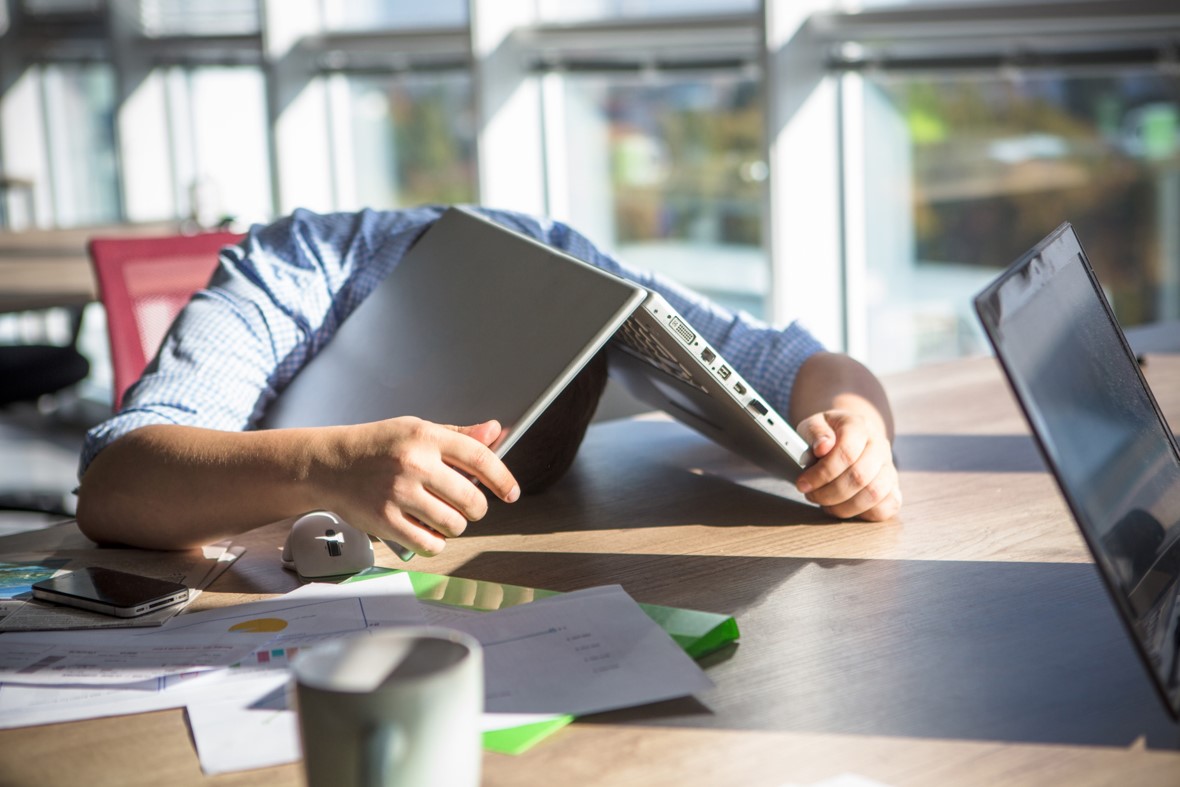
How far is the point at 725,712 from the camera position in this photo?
2.23ft

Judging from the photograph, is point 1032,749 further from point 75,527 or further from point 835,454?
point 75,527

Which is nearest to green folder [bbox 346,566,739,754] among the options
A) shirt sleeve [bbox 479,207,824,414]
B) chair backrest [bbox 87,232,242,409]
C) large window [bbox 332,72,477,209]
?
shirt sleeve [bbox 479,207,824,414]

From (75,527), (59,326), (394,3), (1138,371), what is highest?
(394,3)

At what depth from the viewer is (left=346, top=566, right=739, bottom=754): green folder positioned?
2.16 feet

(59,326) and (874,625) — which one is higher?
(874,625)

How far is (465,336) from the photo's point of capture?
1006 millimetres

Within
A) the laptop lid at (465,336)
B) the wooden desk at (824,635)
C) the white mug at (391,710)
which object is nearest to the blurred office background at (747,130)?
the wooden desk at (824,635)

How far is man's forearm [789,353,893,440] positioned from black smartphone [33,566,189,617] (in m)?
0.60

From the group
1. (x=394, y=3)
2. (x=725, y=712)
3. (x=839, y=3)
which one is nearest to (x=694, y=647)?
(x=725, y=712)

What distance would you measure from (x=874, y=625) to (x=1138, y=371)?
1.06 feet

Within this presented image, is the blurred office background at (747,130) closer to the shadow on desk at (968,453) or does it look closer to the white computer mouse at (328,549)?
the shadow on desk at (968,453)

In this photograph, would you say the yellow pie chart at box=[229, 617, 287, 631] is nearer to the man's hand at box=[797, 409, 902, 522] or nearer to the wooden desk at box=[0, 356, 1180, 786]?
the wooden desk at box=[0, 356, 1180, 786]

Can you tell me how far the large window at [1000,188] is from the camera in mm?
2811

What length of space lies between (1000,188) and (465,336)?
2.40 m
